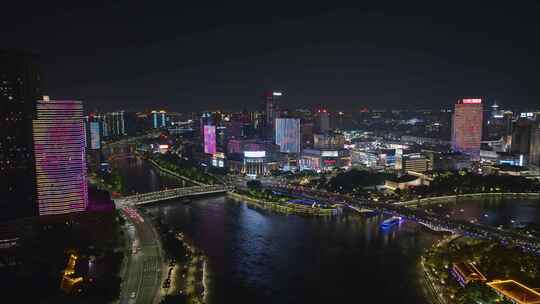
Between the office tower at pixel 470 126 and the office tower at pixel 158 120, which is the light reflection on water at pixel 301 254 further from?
the office tower at pixel 158 120

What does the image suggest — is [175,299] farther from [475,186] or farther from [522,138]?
[522,138]

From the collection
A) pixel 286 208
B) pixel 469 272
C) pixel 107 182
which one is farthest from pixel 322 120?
pixel 469 272

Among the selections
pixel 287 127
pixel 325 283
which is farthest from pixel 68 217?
pixel 287 127

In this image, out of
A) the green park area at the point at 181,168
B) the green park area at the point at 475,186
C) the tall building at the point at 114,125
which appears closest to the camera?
the green park area at the point at 475,186

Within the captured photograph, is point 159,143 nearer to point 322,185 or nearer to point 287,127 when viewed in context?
point 287,127

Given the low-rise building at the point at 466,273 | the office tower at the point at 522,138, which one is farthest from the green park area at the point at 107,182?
the office tower at the point at 522,138

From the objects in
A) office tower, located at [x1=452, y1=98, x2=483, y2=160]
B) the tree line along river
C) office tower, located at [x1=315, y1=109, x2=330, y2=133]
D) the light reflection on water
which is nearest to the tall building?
office tower, located at [x1=315, y1=109, x2=330, y2=133]
